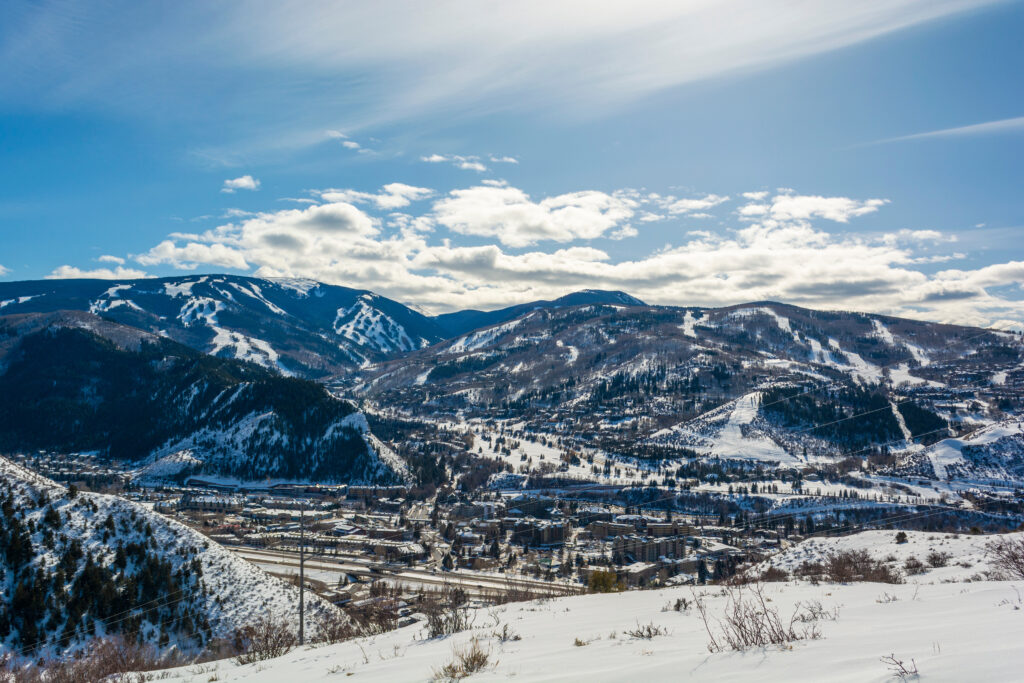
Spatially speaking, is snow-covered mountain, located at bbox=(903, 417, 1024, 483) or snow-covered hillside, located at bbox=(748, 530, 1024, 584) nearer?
snow-covered hillside, located at bbox=(748, 530, 1024, 584)

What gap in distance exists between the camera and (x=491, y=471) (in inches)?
5566

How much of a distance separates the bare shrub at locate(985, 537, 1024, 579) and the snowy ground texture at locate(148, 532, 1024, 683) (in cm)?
368

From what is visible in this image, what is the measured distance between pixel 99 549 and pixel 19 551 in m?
3.99

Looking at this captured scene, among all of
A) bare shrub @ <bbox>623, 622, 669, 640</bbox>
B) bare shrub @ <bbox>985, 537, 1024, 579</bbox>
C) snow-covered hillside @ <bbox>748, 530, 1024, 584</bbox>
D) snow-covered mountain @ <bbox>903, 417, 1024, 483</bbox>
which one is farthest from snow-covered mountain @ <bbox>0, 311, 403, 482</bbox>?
snow-covered mountain @ <bbox>903, 417, 1024, 483</bbox>

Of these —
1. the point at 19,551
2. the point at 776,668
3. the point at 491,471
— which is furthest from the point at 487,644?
the point at 491,471

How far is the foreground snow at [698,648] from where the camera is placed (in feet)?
16.5

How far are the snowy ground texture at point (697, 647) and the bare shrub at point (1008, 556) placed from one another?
3.68m

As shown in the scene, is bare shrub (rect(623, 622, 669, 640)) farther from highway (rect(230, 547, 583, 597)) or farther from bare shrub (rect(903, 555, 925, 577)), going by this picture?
highway (rect(230, 547, 583, 597))

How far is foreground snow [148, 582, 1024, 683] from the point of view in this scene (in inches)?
197

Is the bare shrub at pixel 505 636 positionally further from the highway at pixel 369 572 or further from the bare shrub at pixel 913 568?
the highway at pixel 369 572

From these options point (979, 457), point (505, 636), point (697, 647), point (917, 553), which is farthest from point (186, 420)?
point (979, 457)

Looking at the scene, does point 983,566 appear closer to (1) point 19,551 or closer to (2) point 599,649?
(2) point 599,649

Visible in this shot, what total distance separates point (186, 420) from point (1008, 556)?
180m

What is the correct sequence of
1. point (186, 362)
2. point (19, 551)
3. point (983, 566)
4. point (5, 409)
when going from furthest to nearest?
point (186, 362) < point (5, 409) < point (19, 551) < point (983, 566)
